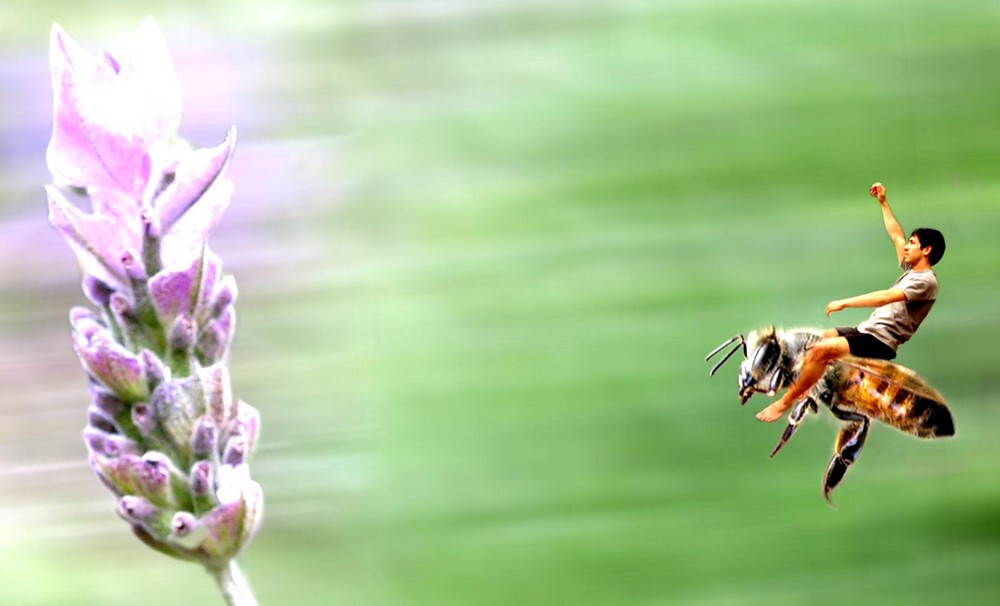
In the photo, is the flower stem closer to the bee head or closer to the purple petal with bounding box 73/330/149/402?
the purple petal with bounding box 73/330/149/402

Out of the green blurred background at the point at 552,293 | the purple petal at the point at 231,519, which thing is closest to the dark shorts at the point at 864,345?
the purple petal at the point at 231,519

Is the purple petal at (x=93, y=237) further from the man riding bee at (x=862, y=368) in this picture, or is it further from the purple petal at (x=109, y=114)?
the man riding bee at (x=862, y=368)

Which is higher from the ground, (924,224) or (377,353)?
(924,224)

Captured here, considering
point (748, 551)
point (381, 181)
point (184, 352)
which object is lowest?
point (748, 551)

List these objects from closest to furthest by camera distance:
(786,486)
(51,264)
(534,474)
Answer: (786,486)
(534,474)
(51,264)

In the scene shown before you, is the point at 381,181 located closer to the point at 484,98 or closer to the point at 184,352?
the point at 484,98

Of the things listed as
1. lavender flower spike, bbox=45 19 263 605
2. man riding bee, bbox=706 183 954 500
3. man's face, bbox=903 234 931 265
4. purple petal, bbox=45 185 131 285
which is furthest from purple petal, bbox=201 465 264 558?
man's face, bbox=903 234 931 265

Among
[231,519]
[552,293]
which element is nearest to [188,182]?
[231,519]


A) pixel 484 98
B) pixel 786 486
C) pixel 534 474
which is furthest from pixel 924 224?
pixel 484 98
